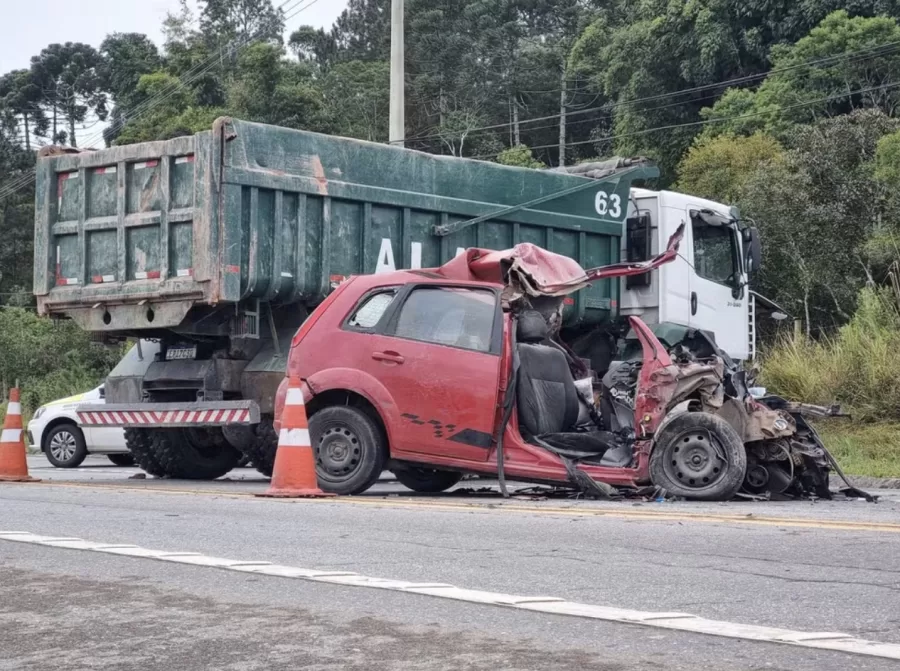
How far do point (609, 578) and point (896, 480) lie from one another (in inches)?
291

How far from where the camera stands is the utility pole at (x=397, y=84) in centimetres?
2452

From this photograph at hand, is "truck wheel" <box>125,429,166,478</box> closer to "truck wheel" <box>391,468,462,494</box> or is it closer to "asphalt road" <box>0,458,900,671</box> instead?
"truck wheel" <box>391,468,462,494</box>

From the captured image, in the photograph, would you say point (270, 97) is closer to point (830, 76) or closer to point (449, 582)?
point (830, 76)

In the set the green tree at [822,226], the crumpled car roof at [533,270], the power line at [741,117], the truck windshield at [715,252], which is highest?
the power line at [741,117]

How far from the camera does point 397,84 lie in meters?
25.4

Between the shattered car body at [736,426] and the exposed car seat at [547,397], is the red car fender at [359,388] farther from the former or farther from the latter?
the shattered car body at [736,426]

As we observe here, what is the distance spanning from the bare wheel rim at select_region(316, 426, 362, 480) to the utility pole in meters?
12.9

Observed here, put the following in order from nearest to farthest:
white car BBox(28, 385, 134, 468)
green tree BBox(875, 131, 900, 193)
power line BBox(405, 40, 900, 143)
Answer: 1. white car BBox(28, 385, 134, 468)
2. green tree BBox(875, 131, 900, 193)
3. power line BBox(405, 40, 900, 143)

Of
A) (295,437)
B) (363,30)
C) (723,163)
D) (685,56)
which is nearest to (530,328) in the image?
(295,437)

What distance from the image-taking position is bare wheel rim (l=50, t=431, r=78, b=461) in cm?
1942

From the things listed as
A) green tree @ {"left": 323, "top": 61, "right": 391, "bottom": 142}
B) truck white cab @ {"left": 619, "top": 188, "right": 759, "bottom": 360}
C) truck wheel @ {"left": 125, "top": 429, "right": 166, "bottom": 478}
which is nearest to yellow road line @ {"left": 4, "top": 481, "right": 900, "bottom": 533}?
truck wheel @ {"left": 125, "top": 429, "right": 166, "bottom": 478}

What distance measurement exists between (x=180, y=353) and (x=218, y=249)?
61.4 inches

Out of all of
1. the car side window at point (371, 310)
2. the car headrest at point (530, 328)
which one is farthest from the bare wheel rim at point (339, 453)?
the car headrest at point (530, 328)

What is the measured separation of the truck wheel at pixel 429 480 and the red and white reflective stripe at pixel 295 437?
5.62ft
